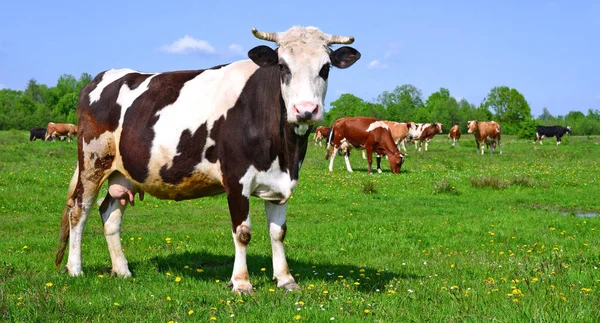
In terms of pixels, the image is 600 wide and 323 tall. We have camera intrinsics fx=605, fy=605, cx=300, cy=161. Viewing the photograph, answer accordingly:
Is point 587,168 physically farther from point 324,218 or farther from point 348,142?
point 324,218

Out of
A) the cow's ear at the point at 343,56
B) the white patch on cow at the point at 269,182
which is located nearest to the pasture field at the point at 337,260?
the white patch on cow at the point at 269,182

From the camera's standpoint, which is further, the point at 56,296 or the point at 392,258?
the point at 392,258

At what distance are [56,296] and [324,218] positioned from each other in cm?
961

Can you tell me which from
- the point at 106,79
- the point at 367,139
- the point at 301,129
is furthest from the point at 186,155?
the point at 367,139

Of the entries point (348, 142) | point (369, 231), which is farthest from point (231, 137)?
point (348, 142)

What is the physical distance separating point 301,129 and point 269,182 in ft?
2.55

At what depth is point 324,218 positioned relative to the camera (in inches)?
621

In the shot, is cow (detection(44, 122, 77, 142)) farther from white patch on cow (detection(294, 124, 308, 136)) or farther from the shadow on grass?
white patch on cow (detection(294, 124, 308, 136))

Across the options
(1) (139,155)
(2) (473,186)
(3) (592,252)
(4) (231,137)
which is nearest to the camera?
(4) (231,137)

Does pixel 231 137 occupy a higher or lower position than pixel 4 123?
lower

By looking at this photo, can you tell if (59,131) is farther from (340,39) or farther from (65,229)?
(340,39)

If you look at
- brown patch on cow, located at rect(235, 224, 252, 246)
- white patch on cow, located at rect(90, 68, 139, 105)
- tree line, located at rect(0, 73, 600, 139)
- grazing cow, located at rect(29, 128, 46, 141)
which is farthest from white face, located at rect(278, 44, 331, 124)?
tree line, located at rect(0, 73, 600, 139)

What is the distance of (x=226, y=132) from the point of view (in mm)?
7523

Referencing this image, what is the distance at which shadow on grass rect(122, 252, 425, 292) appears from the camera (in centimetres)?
821
